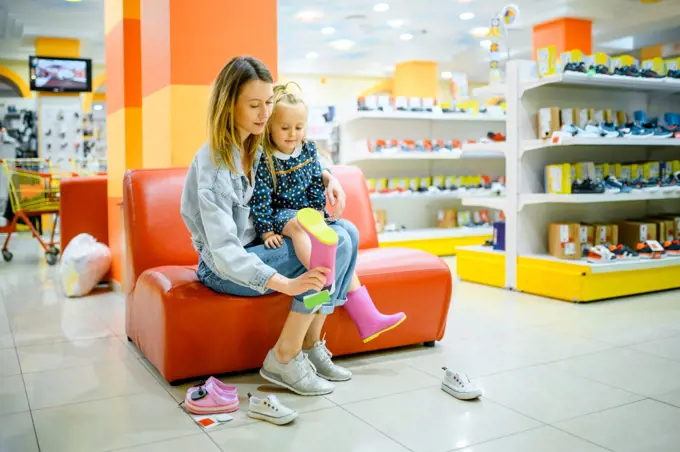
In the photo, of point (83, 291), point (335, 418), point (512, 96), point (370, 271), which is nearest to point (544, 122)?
point (512, 96)

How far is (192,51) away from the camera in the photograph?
11.1 ft

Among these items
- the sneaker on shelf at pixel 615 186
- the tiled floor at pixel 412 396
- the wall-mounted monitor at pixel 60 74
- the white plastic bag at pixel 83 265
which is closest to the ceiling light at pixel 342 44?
the wall-mounted monitor at pixel 60 74

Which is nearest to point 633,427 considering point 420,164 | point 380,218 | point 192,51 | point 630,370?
point 630,370

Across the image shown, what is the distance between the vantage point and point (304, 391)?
90.5 inches

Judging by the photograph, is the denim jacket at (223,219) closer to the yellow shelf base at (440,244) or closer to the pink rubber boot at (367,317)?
the pink rubber boot at (367,317)

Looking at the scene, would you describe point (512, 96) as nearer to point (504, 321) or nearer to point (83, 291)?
point (504, 321)

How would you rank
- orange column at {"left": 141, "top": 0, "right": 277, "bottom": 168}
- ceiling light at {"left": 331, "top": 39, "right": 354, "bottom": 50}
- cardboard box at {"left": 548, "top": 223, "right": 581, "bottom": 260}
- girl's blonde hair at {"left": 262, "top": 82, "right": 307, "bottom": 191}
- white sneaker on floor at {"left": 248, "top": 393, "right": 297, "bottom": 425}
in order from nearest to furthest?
1. white sneaker on floor at {"left": 248, "top": 393, "right": 297, "bottom": 425}
2. girl's blonde hair at {"left": 262, "top": 82, "right": 307, "bottom": 191}
3. orange column at {"left": 141, "top": 0, "right": 277, "bottom": 168}
4. cardboard box at {"left": 548, "top": 223, "right": 581, "bottom": 260}
5. ceiling light at {"left": 331, "top": 39, "right": 354, "bottom": 50}

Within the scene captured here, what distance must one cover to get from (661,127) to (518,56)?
9823 millimetres

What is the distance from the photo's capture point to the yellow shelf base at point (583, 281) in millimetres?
4039

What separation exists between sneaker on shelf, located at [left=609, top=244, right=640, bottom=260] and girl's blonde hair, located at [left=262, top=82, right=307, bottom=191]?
2777 millimetres

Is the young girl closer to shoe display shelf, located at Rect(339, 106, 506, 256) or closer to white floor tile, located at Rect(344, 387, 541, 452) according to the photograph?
white floor tile, located at Rect(344, 387, 541, 452)

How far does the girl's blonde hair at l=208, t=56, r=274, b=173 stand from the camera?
2.22m

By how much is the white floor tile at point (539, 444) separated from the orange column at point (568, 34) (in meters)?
8.87

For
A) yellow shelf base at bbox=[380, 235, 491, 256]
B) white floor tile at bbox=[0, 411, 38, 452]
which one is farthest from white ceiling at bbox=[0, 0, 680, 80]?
white floor tile at bbox=[0, 411, 38, 452]
